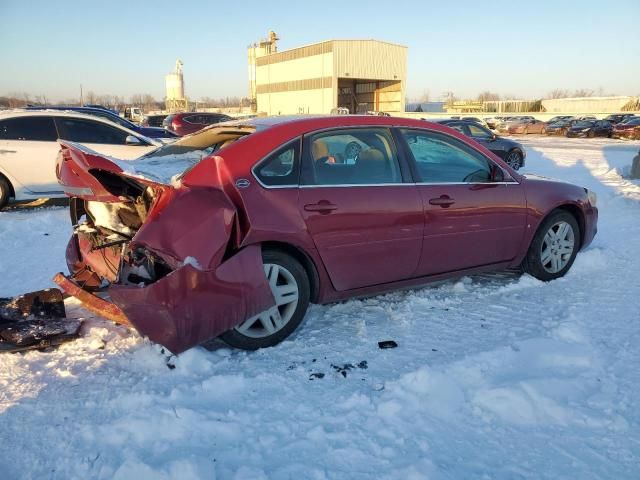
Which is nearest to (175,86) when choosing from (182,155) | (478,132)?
(478,132)

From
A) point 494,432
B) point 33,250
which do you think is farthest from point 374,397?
point 33,250

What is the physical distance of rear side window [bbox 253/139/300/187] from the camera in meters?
3.35

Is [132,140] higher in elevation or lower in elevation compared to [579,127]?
lower

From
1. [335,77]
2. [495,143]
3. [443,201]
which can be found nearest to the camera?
[443,201]

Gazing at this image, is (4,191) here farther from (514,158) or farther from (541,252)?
(514,158)

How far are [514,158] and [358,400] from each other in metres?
13.1

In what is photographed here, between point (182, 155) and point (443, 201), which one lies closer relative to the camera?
point (443, 201)

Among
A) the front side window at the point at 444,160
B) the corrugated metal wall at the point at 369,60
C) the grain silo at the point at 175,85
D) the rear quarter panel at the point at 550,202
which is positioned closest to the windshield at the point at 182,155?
the front side window at the point at 444,160

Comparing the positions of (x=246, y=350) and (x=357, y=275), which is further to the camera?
(x=357, y=275)

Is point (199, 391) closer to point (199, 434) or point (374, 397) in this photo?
point (199, 434)

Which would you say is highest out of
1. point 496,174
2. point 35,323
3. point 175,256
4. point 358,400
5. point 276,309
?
point 496,174

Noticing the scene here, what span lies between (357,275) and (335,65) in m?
44.2

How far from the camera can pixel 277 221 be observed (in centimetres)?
327

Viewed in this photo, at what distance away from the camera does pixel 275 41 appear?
61781 mm
